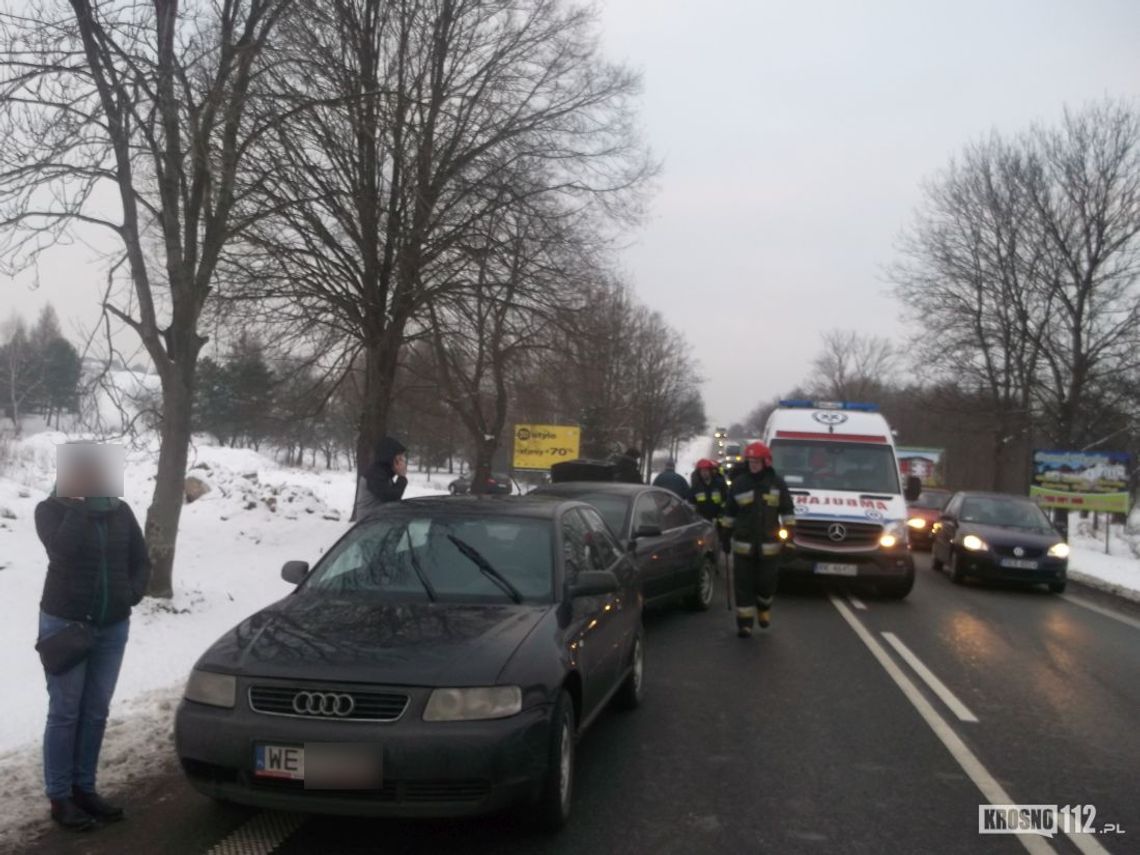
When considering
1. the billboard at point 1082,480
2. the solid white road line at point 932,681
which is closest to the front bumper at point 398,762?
the solid white road line at point 932,681

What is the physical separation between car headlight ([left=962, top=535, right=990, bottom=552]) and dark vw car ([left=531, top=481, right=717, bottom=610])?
525 centimetres

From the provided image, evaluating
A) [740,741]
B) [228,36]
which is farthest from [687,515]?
[228,36]

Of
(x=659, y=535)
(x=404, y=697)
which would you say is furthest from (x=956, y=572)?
(x=404, y=697)

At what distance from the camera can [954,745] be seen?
6012 mm

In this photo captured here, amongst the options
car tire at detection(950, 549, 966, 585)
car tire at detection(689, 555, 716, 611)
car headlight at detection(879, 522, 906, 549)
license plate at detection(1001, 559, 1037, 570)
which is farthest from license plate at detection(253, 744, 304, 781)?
car tire at detection(950, 549, 966, 585)

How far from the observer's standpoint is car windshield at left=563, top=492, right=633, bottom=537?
32.6 ft

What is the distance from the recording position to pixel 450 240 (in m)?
14.8

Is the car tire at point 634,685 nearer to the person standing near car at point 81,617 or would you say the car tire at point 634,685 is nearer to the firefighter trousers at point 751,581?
the firefighter trousers at point 751,581

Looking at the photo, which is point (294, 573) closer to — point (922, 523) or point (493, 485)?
point (493, 485)

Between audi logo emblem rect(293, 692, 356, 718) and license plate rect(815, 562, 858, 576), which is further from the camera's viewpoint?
license plate rect(815, 562, 858, 576)

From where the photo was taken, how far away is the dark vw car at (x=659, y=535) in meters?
9.82

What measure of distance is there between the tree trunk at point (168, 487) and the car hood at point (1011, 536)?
38.5 ft

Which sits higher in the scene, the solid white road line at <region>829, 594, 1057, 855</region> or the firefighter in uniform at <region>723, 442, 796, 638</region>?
the firefighter in uniform at <region>723, 442, 796, 638</region>

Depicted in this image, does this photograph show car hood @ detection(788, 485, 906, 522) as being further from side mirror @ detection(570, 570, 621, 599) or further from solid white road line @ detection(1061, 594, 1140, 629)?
side mirror @ detection(570, 570, 621, 599)
